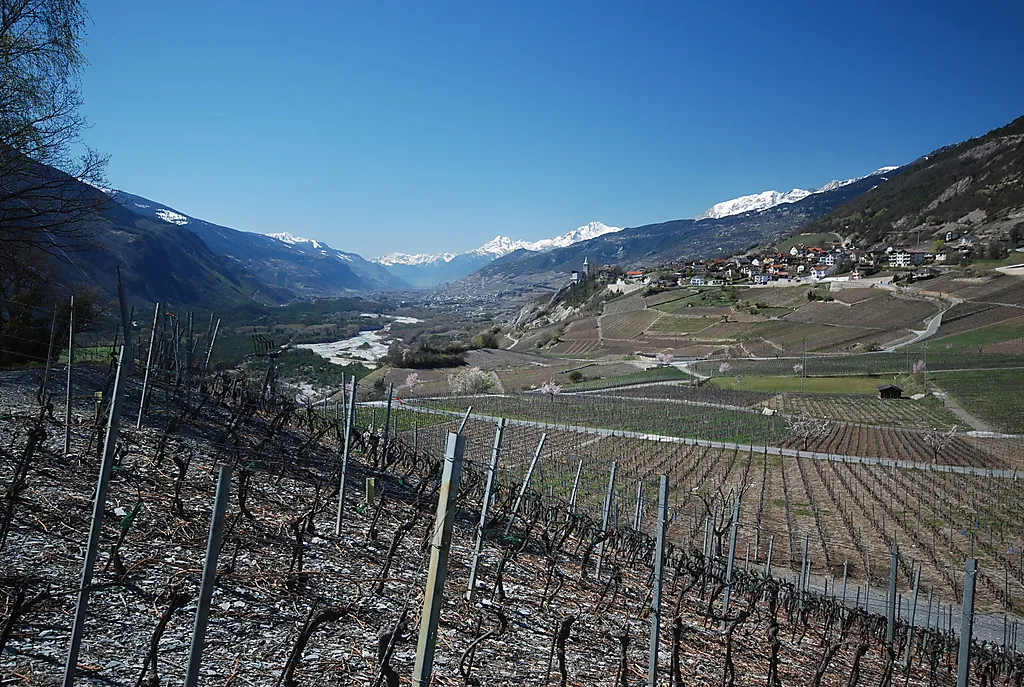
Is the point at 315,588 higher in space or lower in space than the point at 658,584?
lower

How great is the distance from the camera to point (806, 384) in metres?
52.0

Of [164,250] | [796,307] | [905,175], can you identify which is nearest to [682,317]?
[796,307]

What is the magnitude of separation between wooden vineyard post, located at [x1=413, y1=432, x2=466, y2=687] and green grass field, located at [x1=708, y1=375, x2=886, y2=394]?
169 ft

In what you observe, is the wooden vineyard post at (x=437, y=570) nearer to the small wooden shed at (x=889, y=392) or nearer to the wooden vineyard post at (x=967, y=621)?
the wooden vineyard post at (x=967, y=621)

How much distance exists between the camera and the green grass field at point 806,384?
164 feet

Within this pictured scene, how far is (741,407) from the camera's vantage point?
44.5 meters

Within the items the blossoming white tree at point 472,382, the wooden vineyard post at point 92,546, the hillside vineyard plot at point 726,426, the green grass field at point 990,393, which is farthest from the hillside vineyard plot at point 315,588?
the blossoming white tree at point 472,382

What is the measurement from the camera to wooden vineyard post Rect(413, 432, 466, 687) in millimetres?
2762

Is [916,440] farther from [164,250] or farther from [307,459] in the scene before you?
[164,250]

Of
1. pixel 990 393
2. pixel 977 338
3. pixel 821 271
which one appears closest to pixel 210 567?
pixel 990 393

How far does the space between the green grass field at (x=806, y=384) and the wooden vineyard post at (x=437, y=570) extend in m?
51.4

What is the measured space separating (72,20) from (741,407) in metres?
42.9

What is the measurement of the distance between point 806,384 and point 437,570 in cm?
5543

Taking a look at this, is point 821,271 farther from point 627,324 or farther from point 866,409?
point 866,409
